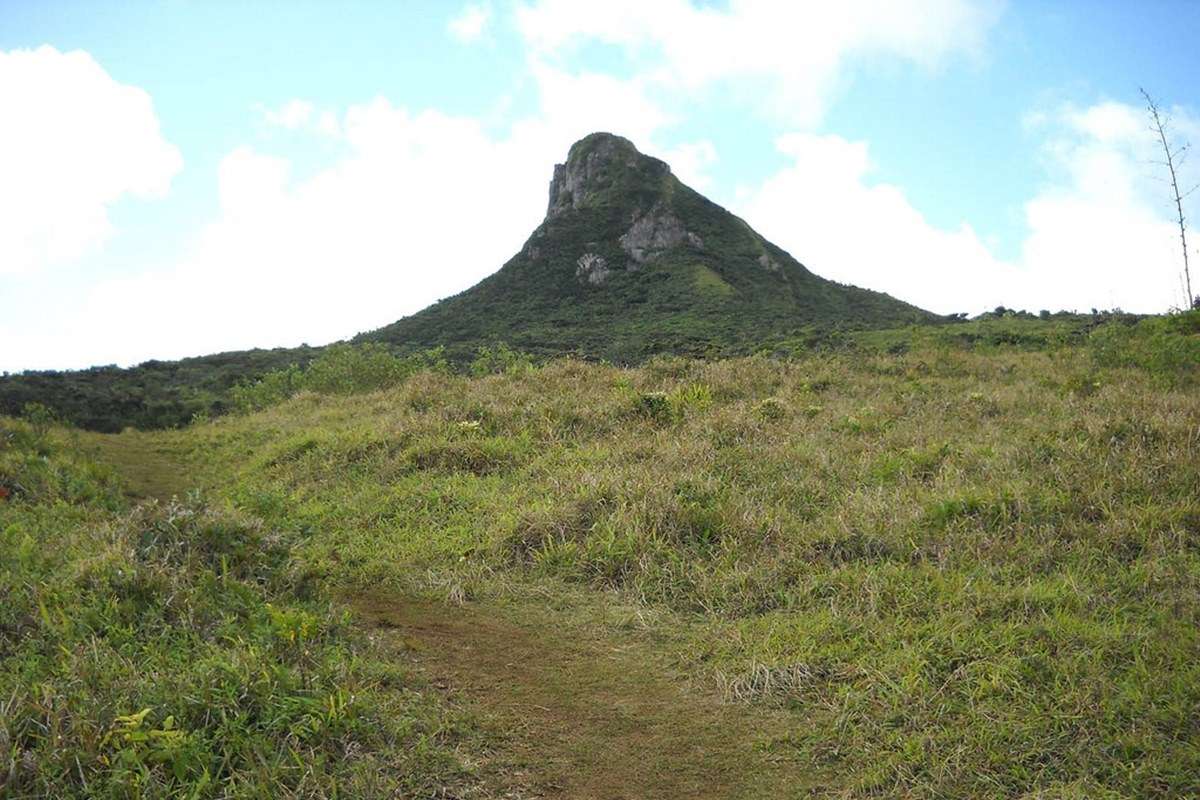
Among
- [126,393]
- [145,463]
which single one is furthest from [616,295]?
[145,463]

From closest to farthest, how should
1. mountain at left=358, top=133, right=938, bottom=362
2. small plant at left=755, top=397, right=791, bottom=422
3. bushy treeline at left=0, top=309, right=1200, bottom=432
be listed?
1. small plant at left=755, top=397, right=791, bottom=422
2. bushy treeline at left=0, top=309, right=1200, bottom=432
3. mountain at left=358, top=133, right=938, bottom=362

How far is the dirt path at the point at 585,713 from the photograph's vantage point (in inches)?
142

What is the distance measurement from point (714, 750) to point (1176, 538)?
4.01m

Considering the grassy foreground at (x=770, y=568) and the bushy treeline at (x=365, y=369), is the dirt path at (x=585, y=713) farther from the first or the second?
the bushy treeline at (x=365, y=369)

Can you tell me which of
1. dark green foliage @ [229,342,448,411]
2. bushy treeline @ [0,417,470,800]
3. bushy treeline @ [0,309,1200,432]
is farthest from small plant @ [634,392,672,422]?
dark green foliage @ [229,342,448,411]

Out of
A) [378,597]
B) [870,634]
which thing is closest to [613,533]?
[378,597]

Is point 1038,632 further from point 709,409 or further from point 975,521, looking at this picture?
point 709,409

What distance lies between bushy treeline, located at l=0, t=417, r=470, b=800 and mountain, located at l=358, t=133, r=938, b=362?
124ft

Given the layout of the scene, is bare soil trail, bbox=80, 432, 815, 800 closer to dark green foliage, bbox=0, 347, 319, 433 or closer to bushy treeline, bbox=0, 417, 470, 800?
bushy treeline, bbox=0, 417, 470, 800

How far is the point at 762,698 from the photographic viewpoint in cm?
429

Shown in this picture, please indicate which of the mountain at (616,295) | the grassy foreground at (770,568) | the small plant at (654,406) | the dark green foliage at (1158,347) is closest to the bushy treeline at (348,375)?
the mountain at (616,295)

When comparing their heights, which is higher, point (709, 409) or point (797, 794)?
point (709, 409)

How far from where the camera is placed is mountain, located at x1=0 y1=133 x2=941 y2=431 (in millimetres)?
40750

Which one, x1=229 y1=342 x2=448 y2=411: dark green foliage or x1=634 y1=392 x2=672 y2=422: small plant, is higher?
x1=229 y1=342 x2=448 y2=411: dark green foliage
